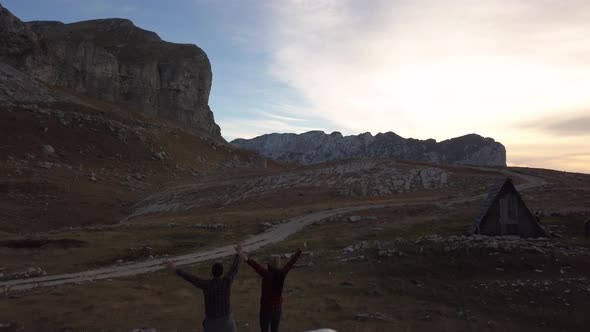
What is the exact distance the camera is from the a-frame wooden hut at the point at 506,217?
2695cm

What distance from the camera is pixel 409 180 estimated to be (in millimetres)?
59469

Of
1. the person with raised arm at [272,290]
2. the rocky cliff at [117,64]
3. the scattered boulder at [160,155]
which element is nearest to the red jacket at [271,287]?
the person with raised arm at [272,290]

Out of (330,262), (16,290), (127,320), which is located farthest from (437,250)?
(16,290)

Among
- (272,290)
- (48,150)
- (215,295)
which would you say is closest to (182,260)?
(272,290)

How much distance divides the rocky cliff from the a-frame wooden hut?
100 m

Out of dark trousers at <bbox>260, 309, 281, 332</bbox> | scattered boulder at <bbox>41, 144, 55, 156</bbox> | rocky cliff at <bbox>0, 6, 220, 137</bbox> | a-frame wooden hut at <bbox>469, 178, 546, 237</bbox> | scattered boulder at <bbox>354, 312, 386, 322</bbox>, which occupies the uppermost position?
rocky cliff at <bbox>0, 6, 220, 137</bbox>

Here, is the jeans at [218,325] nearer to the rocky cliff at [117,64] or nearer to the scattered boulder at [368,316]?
the scattered boulder at [368,316]

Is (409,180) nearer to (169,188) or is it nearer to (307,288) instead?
(169,188)

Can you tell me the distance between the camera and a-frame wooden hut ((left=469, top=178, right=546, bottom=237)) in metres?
27.0

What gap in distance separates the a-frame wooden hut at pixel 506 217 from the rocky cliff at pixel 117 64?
100 metres

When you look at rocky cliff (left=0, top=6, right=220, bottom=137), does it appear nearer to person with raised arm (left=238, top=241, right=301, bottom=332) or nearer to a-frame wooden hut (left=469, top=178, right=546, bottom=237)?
a-frame wooden hut (left=469, top=178, right=546, bottom=237)

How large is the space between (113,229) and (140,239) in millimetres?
6415

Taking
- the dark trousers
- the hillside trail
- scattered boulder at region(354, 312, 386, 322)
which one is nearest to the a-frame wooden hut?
the hillside trail

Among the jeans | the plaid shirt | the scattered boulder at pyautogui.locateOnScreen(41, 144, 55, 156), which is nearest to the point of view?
the jeans
